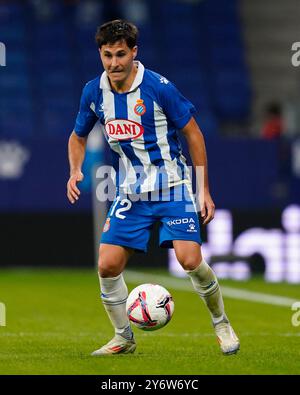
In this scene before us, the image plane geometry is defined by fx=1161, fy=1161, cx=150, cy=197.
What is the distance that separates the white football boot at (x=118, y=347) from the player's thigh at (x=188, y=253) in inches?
26.2

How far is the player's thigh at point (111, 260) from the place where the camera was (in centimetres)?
720

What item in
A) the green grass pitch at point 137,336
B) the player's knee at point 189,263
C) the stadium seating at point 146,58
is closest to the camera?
the green grass pitch at point 137,336

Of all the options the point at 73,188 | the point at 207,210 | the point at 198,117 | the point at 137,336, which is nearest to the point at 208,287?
the point at 207,210

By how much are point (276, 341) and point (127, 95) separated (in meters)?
2.19

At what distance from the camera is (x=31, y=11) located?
20422 mm

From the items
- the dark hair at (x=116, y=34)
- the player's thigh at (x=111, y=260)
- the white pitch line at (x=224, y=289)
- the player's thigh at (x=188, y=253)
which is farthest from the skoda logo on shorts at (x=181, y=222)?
the white pitch line at (x=224, y=289)

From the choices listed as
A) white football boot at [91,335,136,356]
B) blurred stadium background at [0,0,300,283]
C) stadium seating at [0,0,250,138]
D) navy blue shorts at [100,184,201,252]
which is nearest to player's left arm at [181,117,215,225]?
navy blue shorts at [100,184,201,252]

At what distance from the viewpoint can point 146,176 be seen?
730 centimetres

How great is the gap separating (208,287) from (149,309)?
40 cm

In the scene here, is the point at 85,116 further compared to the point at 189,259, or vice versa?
the point at 85,116

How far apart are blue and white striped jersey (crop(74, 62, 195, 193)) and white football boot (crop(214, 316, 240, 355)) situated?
96 centimetres

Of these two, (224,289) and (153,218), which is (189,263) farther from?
(224,289)

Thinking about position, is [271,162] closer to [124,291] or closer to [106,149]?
[106,149]

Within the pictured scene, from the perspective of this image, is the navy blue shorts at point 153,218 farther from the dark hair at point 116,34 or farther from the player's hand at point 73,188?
the dark hair at point 116,34
